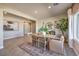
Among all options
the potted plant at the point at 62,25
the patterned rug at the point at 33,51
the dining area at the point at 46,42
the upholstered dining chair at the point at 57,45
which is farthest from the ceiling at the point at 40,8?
the patterned rug at the point at 33,51

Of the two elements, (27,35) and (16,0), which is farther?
(27,35)

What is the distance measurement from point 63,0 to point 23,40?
1466 millimetres

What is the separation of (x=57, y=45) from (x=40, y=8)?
3.57 feet

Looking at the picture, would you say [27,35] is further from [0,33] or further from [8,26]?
[0,33]

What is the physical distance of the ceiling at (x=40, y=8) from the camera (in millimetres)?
2376

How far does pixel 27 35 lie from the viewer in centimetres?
255

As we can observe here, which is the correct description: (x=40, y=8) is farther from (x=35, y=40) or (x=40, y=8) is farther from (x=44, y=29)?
(x=35, y=40)

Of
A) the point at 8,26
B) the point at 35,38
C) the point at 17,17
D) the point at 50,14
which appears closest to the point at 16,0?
the point at 17,17

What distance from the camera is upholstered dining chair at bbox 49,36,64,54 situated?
8.05ft

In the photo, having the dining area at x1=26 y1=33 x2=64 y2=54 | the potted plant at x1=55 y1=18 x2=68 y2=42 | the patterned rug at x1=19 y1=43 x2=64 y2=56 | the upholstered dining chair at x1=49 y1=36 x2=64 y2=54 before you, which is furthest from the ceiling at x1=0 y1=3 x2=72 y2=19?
the patterned rug at x1=19 y1=43 x2=64 y2=56

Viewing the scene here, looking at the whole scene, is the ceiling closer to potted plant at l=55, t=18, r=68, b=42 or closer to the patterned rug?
potted plant at l=55, t=18, r=68, b=42

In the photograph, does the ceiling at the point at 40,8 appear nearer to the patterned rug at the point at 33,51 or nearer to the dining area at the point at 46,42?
the dining area at the point at 46,42

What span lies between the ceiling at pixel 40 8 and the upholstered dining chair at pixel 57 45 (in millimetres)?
701

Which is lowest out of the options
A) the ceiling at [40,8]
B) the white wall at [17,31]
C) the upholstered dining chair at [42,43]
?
the upholstered dining chair at [42,43]
